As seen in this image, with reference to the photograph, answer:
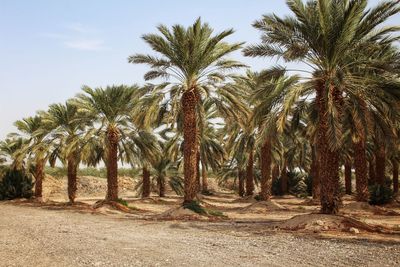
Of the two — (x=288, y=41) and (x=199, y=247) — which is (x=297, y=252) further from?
(x=288, y=41)

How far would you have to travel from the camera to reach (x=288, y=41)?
16203 millimetres

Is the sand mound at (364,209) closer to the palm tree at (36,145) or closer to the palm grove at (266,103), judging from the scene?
the palm grove at (266,103)

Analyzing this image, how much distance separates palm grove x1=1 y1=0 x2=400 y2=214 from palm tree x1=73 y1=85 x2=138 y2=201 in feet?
0.20

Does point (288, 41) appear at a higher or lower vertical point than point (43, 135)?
higher

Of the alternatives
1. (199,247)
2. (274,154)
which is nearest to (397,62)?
(199,247)

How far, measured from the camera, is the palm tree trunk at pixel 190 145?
20844 mm

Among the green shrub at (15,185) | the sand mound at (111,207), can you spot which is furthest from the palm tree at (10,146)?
the sand mound at (111,207)

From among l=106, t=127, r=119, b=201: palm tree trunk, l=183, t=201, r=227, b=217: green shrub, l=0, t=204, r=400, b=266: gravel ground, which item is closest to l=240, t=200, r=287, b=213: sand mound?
l=183, t=201, r=227, b=217: green shrub

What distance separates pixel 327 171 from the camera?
51.5 ft

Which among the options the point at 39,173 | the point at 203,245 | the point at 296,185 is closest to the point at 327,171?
the point at 203,245

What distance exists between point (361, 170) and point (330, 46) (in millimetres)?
9915

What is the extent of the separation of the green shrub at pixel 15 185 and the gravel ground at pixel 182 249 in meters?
25.5

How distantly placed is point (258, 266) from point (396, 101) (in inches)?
381

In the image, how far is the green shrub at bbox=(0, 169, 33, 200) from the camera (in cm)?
3741
